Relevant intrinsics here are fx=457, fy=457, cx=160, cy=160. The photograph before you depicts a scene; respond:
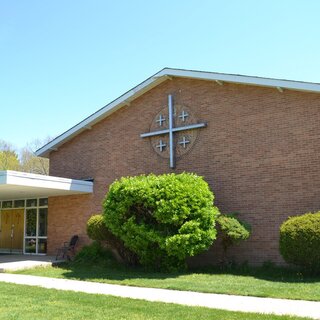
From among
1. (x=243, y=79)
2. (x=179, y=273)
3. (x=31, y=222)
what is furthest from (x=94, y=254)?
(x=243, y=79)

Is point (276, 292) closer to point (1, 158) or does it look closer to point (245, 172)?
point (245, 172)

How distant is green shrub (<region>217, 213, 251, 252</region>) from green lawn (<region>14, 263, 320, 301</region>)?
951 millimetres

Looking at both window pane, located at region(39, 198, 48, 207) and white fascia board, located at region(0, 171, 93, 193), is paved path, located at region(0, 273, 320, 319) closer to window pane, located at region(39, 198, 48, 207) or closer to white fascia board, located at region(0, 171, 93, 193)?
white fascia board, located at region(0, 171, 93, 193)

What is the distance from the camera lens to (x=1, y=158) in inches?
2030

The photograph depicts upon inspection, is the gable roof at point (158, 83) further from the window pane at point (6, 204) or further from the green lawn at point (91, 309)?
the green lawn at point (91, 309)

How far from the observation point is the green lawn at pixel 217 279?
9.96 m

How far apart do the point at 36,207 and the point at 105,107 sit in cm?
621

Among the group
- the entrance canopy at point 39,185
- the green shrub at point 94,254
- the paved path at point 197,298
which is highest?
the entrance canopy at point 39,185

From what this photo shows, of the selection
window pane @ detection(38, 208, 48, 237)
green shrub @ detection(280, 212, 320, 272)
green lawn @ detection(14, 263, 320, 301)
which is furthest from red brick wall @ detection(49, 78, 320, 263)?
window pane @ detection(38, 208, 48, 237)

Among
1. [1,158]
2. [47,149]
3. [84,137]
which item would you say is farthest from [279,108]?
[1,158]

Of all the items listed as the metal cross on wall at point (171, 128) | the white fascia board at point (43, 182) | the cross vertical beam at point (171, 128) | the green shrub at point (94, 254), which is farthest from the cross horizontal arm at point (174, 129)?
the green shrub at point (94, 254)

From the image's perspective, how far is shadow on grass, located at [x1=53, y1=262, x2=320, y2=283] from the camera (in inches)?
478

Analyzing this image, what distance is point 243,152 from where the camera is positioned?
49.2 feet

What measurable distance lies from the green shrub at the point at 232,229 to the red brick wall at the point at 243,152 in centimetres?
66
